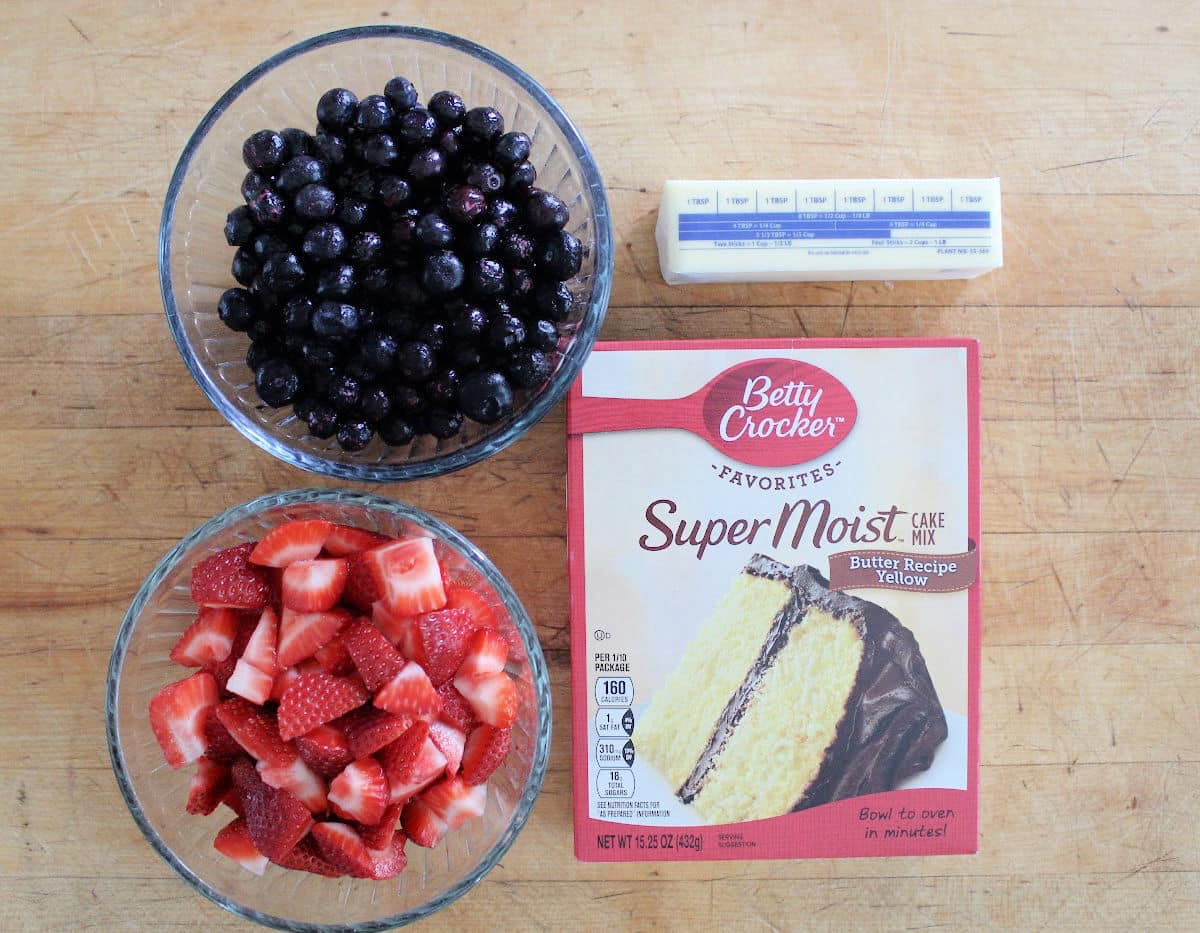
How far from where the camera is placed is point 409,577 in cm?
78

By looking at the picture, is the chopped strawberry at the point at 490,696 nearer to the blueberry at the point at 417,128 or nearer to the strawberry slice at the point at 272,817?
the strawberry slice at the point at 272,817

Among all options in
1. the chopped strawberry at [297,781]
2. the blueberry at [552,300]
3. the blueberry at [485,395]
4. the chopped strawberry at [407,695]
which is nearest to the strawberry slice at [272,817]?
the chopped strawberry at [297,781]

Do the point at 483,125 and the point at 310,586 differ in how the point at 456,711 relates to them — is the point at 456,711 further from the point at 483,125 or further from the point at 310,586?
the point at 483,125

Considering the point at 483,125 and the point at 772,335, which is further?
Result: the point at 772,335

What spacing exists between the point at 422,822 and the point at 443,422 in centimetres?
36

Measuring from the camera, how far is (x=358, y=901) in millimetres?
868

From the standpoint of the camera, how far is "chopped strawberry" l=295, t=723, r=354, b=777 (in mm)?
752

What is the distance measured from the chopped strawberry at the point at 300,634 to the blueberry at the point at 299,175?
355mm

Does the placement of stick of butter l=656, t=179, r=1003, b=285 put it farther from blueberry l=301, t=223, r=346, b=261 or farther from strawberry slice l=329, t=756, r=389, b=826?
strawberry slice l=329, t=756, r=389, b=826

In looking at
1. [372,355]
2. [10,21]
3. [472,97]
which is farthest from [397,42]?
[10,21]

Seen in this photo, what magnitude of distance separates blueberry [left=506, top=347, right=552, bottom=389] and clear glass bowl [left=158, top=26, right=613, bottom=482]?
0.11 ft

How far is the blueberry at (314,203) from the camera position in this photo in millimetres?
712

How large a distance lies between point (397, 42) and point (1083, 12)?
2.33 feet

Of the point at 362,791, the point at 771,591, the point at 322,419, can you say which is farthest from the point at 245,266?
the point at 771,591
